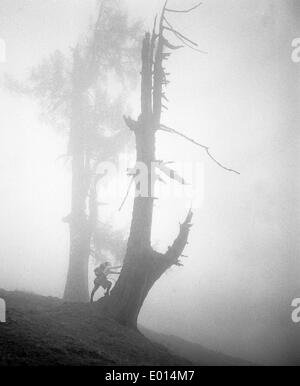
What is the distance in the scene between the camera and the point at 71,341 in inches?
243

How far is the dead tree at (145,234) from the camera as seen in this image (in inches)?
337

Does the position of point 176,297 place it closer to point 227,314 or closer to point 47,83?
point 227,314

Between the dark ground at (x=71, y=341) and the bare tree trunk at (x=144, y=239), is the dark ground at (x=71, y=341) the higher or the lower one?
the lower one

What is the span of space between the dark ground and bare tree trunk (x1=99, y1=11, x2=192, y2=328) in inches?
21.8

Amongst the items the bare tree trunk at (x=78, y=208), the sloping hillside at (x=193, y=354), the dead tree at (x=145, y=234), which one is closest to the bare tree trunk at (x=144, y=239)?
the dead tree at (x=145, y=234)

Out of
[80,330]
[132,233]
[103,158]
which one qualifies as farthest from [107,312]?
[103,158]

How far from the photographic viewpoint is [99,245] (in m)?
Result: 14.7

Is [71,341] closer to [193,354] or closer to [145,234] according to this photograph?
[145,234]

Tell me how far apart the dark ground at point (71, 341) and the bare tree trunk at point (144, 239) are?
55 cm

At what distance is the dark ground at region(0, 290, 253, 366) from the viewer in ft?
16.9

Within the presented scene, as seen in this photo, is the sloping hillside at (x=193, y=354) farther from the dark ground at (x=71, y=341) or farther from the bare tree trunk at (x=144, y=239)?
the dark ground at (x=71, y=341)

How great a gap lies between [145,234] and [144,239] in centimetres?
15

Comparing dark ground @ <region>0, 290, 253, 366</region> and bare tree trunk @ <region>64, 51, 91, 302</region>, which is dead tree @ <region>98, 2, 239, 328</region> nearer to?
dark ground @ <region>0, 290, 253, 366</region>
